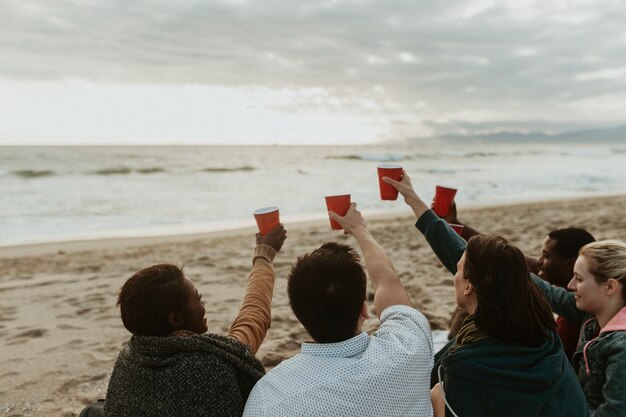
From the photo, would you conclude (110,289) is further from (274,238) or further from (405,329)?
(405,329)

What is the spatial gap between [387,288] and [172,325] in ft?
2.38

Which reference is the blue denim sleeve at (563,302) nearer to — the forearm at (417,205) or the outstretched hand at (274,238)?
the forearm at (417,205)

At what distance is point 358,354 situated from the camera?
148 centimetres

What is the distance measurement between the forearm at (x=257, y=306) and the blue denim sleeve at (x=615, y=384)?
49.6 inches

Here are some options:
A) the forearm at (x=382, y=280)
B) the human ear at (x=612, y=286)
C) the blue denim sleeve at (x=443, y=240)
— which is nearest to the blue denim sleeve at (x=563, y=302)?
the human ear at (x=612, y=286)

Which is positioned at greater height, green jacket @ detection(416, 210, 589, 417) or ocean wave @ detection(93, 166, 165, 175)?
ocean wave @ detection(93, 166, 165, 175)

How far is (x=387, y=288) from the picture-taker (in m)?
1.78

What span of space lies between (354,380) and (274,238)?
39.9 inches

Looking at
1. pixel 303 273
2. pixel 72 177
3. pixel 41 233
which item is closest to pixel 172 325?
pixel 303 273

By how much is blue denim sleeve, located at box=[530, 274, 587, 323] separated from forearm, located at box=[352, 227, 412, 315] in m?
0.99

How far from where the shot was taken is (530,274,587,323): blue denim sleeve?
2514mm

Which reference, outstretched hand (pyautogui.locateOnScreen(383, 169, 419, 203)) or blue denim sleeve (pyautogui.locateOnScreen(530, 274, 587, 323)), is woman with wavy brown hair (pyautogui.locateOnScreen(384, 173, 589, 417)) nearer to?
outstretched hand (pyautogui.locateOnScreen(383, 169, 419, 203))

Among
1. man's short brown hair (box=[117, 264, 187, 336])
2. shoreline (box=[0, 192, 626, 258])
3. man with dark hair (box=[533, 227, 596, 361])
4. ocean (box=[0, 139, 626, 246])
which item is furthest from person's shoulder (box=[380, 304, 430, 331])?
ocean (box=[0, 139, 626, 246])

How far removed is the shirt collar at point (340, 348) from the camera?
1.47 m
